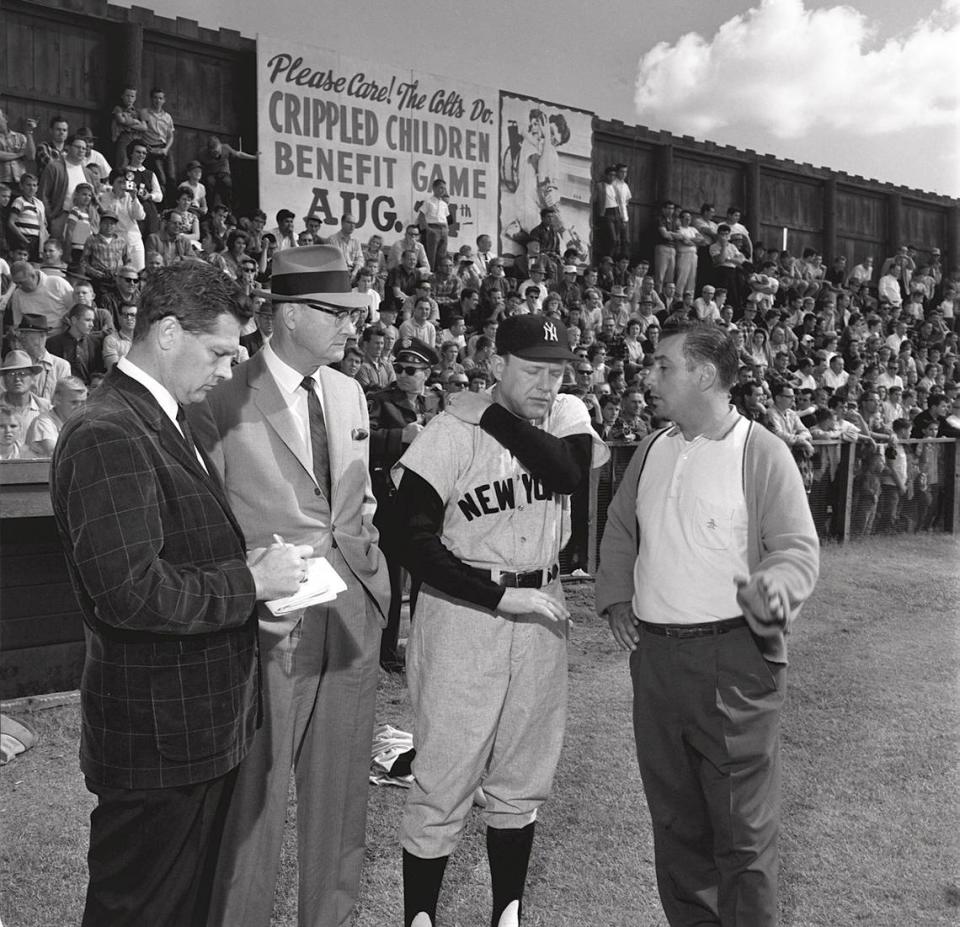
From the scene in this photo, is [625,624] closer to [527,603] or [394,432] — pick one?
[527,603]

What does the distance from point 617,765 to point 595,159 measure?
1706 cm

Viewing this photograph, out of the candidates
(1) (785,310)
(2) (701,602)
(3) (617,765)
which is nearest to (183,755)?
(2) (701,602)

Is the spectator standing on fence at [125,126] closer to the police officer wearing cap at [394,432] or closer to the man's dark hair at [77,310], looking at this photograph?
the man's dark hair at [77,310]

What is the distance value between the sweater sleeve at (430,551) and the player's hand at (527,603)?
1.0 inches

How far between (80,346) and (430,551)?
23.7 feet

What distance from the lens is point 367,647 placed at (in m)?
3.08

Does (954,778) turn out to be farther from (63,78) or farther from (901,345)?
(901,345)

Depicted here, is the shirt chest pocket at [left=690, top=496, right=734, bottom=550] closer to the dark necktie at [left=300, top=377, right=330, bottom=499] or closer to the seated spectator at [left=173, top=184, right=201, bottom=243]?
the dark necktie at [left=300, top=377, right=330, bottom=499]

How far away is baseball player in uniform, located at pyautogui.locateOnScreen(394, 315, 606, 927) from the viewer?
3.09 m

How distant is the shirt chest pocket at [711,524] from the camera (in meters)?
2.99

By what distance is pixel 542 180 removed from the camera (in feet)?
59.8

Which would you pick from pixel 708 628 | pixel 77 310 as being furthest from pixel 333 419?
pixel 77 310

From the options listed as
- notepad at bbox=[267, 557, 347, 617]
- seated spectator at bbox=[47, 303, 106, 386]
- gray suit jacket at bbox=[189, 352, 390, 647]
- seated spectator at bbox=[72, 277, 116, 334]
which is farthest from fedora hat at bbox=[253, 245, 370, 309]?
seated spectator at bbox=[72, 277, 116, 334]

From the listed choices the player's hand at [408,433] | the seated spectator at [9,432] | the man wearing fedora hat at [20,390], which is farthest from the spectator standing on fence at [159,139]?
the player's hand at [408,433]
